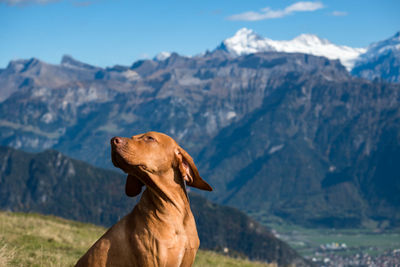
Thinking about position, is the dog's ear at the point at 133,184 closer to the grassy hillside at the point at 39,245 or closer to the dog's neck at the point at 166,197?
the dog's neck at the point at 166,197

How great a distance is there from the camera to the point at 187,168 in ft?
27.8

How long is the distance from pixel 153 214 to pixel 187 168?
3.12ft

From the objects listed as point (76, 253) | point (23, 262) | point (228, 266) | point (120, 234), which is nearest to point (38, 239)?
point (76, 253)

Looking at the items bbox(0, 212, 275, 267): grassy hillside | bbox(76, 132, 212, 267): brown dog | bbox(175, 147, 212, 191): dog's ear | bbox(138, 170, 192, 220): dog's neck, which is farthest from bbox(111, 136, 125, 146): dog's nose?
bbox(0, 212, 275, 267): grassy hillside

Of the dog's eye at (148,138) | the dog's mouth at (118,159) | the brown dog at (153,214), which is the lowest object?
the brown dog at (153,214)

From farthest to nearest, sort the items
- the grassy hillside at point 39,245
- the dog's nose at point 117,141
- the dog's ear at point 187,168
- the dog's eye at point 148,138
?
the grassy hillside at point 39,245 → the dog's ear at point 187,168 → the dog's eye at point 148,138 → the dog's nose at point 117,141

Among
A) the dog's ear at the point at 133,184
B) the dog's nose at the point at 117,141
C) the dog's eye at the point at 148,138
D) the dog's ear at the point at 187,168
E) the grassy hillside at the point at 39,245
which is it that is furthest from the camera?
the grassy hillside at the point at 39,245

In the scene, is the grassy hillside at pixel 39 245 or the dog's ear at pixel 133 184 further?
the grassy hillside at pixel 39 245

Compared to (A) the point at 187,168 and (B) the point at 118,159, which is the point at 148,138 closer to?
(B) the point at 118,159

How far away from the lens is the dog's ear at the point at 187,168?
8266mm

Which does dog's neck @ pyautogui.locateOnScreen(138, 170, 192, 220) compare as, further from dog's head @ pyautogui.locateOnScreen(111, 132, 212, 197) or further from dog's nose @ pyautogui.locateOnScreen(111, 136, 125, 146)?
dog's nose @ pyautogui.locateOnScreen(111, 136, 125, 146)

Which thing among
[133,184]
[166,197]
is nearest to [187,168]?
[166,197]

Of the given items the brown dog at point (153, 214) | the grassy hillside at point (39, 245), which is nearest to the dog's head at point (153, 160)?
the brown dog at point (153, 214)

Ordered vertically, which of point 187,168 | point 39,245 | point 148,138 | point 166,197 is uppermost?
point 148,138
